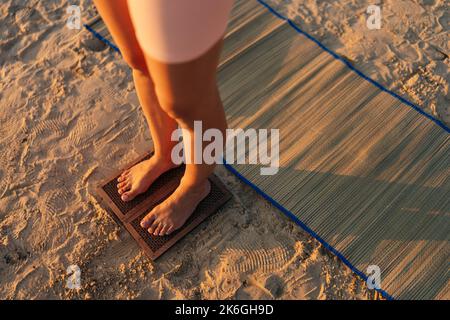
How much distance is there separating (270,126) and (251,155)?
18 cm

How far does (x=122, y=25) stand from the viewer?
1128 mm

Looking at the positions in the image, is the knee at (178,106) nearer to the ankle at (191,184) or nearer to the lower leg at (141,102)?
the lower leg at (141,102)

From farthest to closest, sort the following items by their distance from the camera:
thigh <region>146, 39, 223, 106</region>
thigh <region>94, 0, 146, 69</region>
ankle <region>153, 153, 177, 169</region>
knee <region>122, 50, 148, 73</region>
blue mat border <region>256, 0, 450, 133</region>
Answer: blue mat border <region>256, 0, 450, 133</region> → ankle <region>153, 153, 177, 169</region> → knee <region>122, 50, 148, 73</region> → thigh <region>94, 0, 146, 69</region> → thigh <region>146, 39, 223, 106</region>

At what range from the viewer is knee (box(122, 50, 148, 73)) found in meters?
1.21

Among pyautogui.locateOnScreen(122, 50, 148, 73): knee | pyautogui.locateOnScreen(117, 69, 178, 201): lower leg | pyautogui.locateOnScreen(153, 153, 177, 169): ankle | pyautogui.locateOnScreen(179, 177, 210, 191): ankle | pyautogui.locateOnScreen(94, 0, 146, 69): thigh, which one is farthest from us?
pyautogui.locateOnScreen(153, 153, 177, 169): ankle

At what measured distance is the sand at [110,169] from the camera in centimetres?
159

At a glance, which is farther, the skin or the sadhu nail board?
the sadhu nail board

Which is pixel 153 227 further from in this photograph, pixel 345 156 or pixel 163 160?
pixel 345 156

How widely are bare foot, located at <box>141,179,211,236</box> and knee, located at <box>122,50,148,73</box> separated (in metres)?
0.50

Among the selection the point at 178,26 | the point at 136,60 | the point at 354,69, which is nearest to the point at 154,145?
the point at 136,60

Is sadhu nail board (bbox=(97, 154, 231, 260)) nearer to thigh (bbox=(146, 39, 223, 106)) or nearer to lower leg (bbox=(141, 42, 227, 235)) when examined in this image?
lower leg (bbox=(141, 42, 227, 235))

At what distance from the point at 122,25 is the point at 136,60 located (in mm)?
123

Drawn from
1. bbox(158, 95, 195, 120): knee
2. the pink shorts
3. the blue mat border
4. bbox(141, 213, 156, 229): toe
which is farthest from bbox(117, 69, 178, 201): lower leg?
the blue mat border

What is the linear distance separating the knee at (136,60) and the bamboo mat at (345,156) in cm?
68
